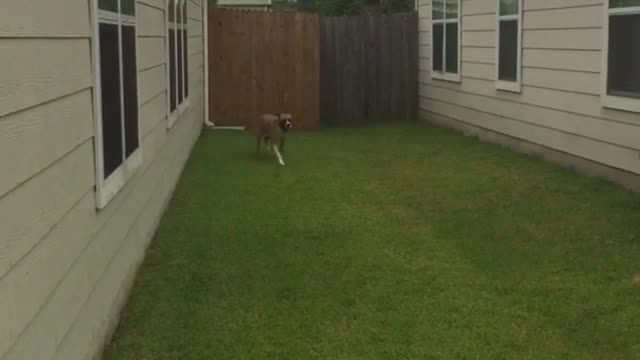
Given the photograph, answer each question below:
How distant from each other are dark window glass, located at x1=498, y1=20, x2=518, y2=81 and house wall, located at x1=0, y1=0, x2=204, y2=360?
24.7 ft

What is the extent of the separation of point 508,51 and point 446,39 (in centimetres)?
326

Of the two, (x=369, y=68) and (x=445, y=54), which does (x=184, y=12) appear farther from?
(x=369, y=68)

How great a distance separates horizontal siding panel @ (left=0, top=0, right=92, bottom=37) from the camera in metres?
2.69

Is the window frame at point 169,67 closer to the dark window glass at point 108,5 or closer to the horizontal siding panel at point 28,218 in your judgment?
the dark window glass at point 108,5

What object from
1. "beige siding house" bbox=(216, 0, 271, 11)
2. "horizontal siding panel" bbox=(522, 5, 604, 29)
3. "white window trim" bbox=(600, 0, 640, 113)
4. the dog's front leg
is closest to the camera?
"white window trim" bbox=(600, 0, 640, 113)

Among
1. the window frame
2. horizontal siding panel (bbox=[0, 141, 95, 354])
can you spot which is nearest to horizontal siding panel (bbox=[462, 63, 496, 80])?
the window frame

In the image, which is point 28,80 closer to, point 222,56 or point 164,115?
point 164,115

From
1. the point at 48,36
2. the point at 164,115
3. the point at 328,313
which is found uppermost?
the point at 48,36

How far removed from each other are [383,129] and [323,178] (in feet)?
18.8

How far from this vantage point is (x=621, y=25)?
878 centimetres

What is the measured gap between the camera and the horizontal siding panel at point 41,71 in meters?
2.71

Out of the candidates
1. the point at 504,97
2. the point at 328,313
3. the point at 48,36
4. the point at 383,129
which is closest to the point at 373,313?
the point at 328,313

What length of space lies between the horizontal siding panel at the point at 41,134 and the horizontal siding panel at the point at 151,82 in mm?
2103

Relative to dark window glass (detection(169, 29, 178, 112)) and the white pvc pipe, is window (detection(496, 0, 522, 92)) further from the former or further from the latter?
the white pvc pipe
